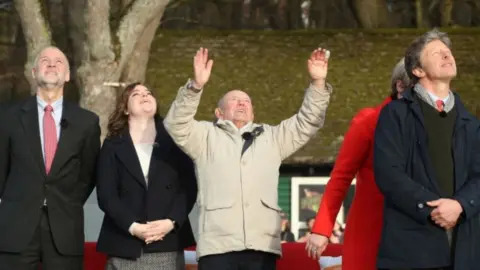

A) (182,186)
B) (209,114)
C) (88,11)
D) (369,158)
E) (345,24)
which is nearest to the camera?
(369,158)

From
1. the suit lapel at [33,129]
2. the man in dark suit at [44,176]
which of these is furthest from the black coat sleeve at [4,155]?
the suit lapel at [33,129]

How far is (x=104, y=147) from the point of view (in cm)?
797

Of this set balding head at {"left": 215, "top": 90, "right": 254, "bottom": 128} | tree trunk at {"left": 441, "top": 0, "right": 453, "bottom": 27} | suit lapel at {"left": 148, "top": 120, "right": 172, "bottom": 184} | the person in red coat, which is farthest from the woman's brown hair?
tree trunk at {"left": 441, "top": 0, "right": 453, "bottom": 27}

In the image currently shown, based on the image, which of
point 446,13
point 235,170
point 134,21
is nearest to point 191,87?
point 235,170

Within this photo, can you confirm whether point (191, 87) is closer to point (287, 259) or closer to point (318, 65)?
point (318, 65)

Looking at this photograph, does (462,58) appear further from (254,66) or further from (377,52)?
(254,66)

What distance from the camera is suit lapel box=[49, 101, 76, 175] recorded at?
7695 millimetres

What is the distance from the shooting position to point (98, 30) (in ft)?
53.0

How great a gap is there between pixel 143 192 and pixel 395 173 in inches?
75.9

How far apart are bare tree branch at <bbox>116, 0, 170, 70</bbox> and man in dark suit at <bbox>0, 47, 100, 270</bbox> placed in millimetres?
8375

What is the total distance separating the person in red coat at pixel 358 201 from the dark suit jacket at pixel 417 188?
0.45 m

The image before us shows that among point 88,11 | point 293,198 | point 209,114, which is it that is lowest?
point 293,198

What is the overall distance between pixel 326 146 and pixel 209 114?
77.4 inches

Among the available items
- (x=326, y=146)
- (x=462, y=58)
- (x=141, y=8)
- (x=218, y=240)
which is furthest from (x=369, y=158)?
(x=462, y=58)
